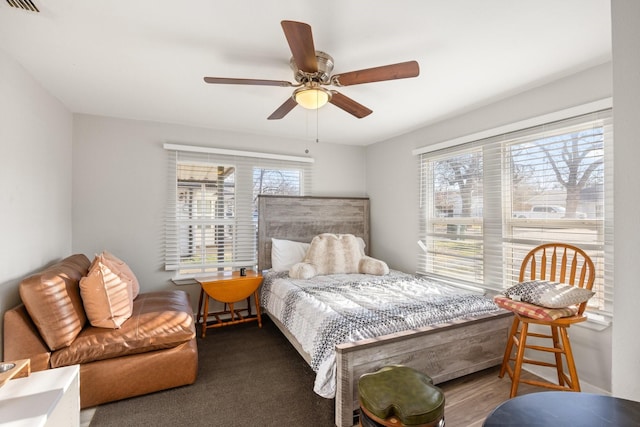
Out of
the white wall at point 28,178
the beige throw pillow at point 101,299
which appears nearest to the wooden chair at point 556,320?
the beige throw pillow at point 101,299

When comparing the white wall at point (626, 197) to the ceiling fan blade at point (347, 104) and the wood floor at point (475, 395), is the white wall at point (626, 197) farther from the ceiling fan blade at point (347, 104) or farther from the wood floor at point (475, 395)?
the ceiling fan blade at point (347, 104)

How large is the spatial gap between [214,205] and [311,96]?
83.0 inches

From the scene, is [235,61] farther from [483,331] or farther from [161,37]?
[483,331]

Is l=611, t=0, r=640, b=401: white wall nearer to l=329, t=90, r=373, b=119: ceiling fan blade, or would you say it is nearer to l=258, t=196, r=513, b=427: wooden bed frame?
l=258, t=196, r=513, b=427: wooden bed frame

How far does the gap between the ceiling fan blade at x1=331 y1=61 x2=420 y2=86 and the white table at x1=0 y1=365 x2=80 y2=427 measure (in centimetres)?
211

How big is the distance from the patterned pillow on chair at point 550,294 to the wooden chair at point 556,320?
0.07 metres

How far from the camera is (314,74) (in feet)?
5.84

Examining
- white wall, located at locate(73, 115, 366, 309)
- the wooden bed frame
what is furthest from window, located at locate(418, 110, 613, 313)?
white wall, located at locate(73, 115, 366, 309)

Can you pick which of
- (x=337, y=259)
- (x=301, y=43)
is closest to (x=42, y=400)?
(x=301, y=43)

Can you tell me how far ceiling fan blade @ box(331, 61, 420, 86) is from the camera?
1598 millimetres

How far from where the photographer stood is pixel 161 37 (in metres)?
1.70

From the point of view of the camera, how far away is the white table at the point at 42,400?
113 centimetres

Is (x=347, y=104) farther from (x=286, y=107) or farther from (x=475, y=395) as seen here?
(x=475, y=395)

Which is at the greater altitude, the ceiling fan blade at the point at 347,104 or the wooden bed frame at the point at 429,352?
the ceiling fan blade at the point at 347,104
